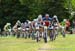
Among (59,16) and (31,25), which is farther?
(59,16)

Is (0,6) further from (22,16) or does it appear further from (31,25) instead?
(31,25)

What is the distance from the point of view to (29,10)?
68562mm

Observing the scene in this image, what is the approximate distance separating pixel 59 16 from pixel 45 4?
Result: 307 centimetres

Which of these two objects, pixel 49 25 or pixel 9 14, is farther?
pixel 9 14

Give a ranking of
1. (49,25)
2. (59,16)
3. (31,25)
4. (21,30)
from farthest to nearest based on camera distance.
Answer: (59,16)
(21,30)
(31,25)
(49,25)

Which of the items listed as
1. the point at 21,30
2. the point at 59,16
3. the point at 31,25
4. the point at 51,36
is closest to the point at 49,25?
the point at 51,36

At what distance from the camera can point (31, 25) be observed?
33.4m

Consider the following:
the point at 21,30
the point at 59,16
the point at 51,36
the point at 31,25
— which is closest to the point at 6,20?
the point at 59,16

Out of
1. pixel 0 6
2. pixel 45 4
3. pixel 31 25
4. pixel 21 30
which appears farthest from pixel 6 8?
pixel 31 25

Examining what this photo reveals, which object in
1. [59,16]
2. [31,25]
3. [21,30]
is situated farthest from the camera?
[59,16]

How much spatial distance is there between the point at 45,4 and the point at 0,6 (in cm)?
726

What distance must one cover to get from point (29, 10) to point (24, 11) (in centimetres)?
111

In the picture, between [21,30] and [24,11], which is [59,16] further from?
[21,30]

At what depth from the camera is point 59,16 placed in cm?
6612
